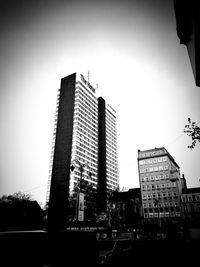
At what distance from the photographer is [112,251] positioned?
8.50 metres

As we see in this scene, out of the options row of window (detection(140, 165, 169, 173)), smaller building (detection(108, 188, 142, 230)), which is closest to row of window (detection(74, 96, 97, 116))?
row of window (detection(140, 165, 169, 173))

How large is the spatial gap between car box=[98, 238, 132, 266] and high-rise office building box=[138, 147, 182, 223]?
72077 mm

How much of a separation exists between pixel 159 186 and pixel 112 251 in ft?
269

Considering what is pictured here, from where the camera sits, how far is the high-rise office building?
76.9 metres

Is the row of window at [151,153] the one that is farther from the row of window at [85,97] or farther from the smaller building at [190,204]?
the row of window at [85,97]

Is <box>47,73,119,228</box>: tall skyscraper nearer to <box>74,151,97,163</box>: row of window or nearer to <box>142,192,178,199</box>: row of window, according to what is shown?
<box>74,151,97,163</box>: row of window

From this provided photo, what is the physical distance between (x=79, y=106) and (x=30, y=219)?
83588 mm

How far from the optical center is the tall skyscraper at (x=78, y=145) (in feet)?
202

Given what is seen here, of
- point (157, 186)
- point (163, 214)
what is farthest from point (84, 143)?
point (163, 214)

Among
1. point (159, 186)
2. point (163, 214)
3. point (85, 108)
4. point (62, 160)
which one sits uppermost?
point (85, 108)

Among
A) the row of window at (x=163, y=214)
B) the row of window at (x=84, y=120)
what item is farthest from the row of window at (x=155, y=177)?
the row of window at (x=84, y=120)

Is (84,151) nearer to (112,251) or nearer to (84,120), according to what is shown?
(84,120)

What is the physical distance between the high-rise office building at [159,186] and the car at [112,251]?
7208 cm

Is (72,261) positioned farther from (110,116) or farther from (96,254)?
(110,116)
